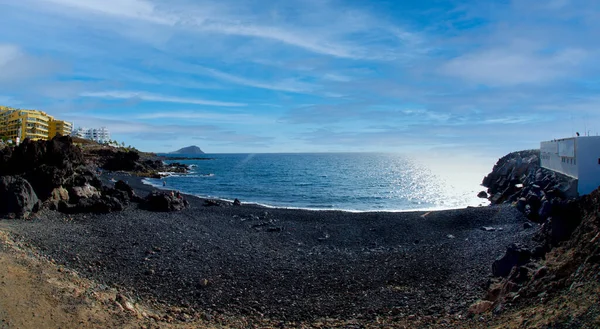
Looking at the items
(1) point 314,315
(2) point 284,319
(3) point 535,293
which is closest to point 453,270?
(3) point 535,293

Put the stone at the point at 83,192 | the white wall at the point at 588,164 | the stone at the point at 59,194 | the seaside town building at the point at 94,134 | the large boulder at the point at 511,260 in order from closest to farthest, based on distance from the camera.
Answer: the large boulder at the point at 511,260 → the stone at the point at 59,194 → the stone at the point at 83,192 → the white wall at the point at 588,164 → the seaside town building at the point at 94,134

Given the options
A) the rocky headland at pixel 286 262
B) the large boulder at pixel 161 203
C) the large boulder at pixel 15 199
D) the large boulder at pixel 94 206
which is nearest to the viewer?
the rocky headland at pixel 286 262

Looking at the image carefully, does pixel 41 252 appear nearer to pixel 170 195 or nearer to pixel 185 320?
pixel 185 320

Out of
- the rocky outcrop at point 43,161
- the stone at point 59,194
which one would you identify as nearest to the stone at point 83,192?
the stone at point 59,194

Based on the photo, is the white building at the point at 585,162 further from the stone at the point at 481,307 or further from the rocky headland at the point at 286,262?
the stone at the point at 481,307

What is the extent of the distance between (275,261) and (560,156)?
27.4 metres

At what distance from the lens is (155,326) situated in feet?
30.5

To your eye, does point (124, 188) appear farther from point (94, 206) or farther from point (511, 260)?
point (511, 260)

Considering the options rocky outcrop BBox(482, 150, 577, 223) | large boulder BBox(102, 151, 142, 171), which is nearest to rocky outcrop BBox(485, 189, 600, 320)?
rocky outcrop BBox(482, 150, 577, 223)

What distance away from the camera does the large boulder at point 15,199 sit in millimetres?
19078

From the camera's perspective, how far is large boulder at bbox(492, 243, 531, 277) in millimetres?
12516

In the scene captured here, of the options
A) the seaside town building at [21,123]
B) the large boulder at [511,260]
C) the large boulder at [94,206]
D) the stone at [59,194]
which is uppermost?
the seaside town building at [21,123]

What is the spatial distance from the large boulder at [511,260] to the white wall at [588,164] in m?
15.9

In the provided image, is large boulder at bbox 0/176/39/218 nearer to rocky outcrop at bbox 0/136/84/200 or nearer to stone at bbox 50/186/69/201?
stone at bbox 50/186/69/201
